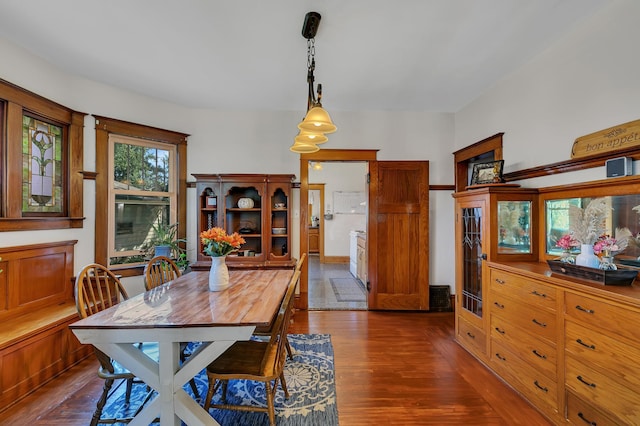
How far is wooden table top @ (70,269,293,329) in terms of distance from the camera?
154cm

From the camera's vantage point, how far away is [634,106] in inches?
71.1

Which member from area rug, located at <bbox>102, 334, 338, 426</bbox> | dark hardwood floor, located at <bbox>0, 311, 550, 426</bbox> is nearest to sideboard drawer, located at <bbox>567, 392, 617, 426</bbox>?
dark hardwood floor, located at <bbox>0, 311, 550, 426</bbox>

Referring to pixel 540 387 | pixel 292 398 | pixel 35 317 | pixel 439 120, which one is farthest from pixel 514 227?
pixel 35 317

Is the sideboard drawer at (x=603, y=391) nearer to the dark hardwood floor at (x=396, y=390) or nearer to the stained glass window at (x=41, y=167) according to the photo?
the dark hardwood floor at (x=396, y=390)

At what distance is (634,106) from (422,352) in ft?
8.42

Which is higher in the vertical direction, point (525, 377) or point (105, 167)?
point (105, 167)

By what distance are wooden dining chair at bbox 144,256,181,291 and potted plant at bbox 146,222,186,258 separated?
2.32ft

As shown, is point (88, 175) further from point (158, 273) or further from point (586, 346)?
point (586, 346)

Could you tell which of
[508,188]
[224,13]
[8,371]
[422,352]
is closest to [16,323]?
[8,371]

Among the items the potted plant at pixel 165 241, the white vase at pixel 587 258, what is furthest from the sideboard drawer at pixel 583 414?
the potted plant at pixel 165 241

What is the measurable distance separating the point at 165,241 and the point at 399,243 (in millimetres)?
3186

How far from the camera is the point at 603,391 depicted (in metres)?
1.51

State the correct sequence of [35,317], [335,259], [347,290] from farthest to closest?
[335,259]
[347,290]
[35,317]

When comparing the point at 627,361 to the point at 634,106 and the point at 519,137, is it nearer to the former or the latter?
the point at 634,106
